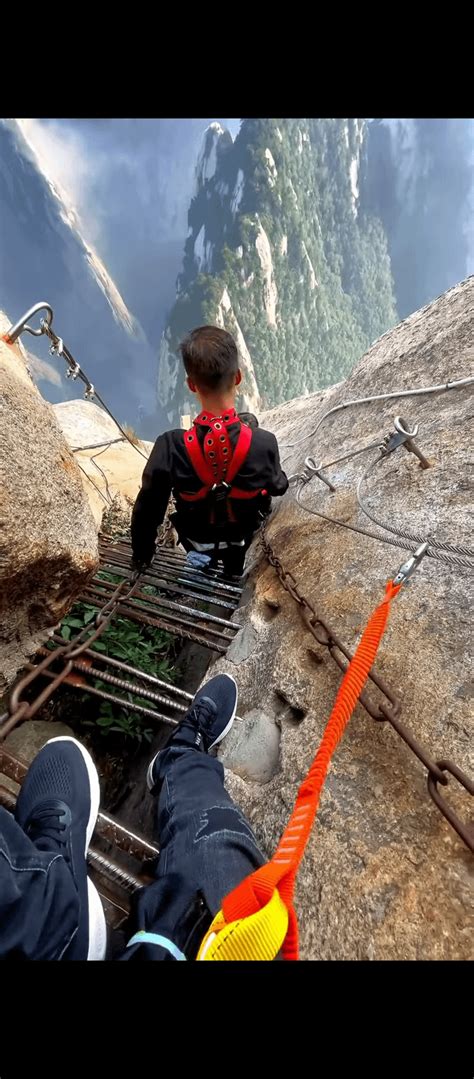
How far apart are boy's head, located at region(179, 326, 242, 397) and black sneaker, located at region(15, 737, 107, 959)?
2240 mm

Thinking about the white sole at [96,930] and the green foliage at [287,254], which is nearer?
the white sole at [96,930]

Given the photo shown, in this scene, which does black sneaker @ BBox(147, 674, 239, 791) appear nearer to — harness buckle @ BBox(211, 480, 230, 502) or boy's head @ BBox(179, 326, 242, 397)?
harness buckle @ BBox(211, 480, 230, 502)

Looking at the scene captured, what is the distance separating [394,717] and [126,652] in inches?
100

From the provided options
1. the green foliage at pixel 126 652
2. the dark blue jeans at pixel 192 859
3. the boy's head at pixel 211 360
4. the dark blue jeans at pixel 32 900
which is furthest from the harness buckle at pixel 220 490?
the dark blue jeans at pixel 32 900

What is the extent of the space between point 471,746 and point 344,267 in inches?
4665

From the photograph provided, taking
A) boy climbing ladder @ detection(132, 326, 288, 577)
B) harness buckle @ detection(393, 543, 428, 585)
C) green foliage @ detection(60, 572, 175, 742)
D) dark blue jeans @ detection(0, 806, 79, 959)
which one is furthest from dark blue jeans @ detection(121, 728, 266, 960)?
boy climbing ladder @ detection(132, 326, 288, 577)

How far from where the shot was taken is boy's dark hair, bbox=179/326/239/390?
288 cm

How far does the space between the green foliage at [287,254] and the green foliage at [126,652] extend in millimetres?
70852

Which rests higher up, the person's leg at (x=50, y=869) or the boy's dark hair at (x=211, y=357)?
the boy's dark hair at (x=211, y=357)

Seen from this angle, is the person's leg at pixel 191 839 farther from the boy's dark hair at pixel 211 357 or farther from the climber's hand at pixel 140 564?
the boy's dark hair at pixel 211 357

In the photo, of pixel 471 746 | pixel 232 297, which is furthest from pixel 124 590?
pixel 232 297

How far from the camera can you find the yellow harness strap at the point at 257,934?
950 mm

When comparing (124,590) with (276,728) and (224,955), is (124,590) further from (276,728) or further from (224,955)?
(224,955)

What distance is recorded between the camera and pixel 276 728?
2.10m
